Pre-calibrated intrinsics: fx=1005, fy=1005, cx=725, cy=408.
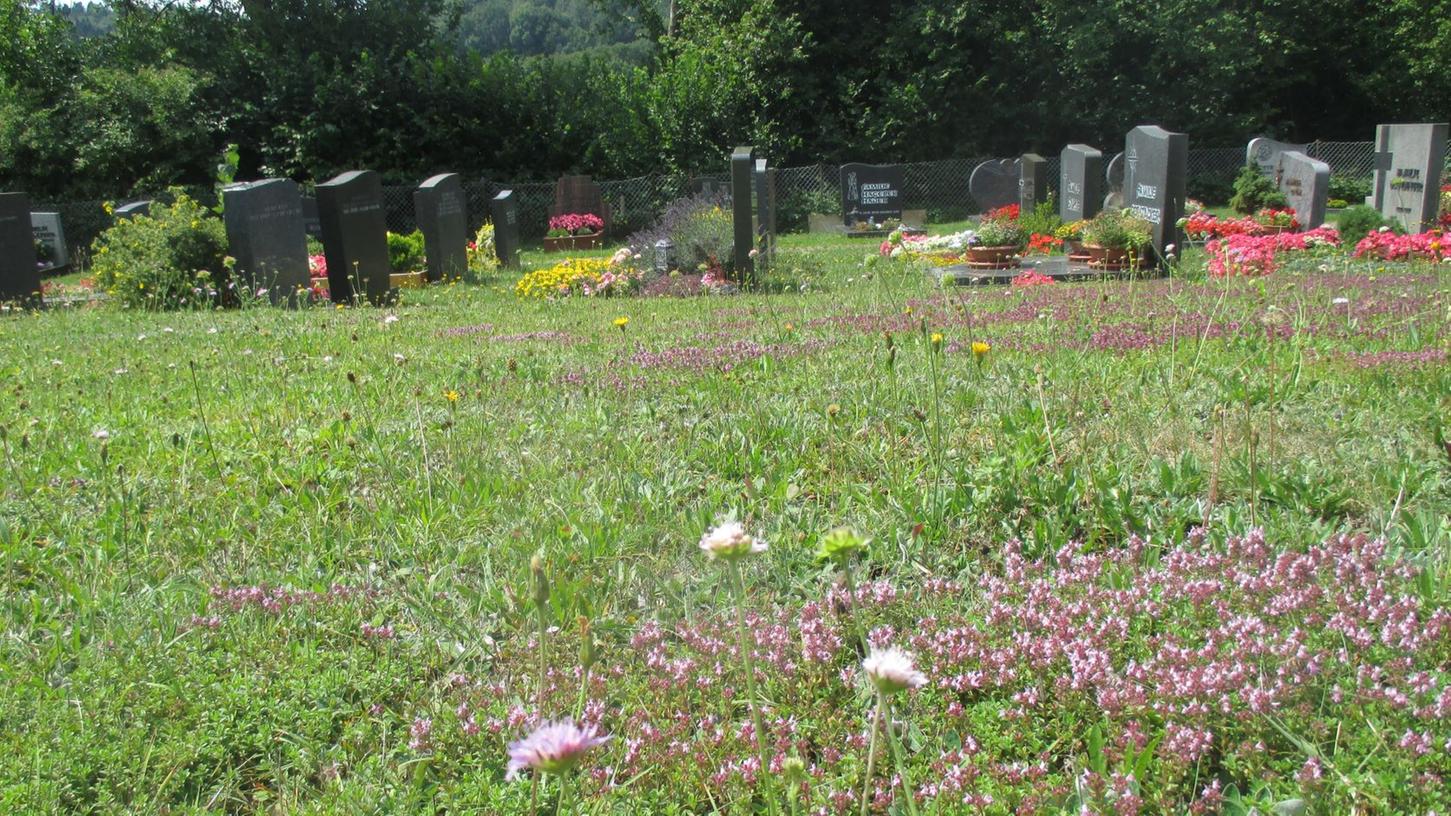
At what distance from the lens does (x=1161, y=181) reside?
12.8 meters

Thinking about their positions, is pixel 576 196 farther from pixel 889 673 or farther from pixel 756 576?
pixel 889 673

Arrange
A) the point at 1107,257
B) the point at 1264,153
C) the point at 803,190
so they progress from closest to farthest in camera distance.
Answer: the point at 1107,257 → the point at 1264,153 → the point at 803,190

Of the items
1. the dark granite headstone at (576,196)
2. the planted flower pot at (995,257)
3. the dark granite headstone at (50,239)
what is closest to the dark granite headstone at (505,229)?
the dark granite headstone at (576,196)

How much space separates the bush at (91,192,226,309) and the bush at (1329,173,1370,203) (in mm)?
27364

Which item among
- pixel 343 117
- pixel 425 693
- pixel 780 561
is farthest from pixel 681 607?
pixel 343 117

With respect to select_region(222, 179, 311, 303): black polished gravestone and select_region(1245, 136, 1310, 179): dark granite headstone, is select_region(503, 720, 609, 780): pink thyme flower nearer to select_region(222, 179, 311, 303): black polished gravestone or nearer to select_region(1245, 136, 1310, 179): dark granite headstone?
select_region(222, 179, 311, 303): black polished gravestone

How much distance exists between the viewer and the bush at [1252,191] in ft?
74.8

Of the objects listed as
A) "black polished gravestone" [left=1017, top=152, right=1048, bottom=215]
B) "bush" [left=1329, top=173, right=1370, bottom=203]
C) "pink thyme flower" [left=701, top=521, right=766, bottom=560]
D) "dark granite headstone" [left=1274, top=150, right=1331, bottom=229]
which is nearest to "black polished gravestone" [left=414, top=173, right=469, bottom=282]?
"black polished gravestone" [left=1017, top=152, right=1048, bottom=215]

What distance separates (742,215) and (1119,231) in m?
4.66

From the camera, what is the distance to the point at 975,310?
7.43m

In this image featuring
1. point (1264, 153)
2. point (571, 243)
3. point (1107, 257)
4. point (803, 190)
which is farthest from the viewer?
point (803, 190)

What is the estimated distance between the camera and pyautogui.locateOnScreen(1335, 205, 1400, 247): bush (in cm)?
1426

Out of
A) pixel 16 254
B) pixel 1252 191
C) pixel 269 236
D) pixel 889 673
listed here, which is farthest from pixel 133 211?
pixel 1252 191

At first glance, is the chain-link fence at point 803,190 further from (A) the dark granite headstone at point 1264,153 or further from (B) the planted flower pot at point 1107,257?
(B) the planted flower pot at point 1107,257
